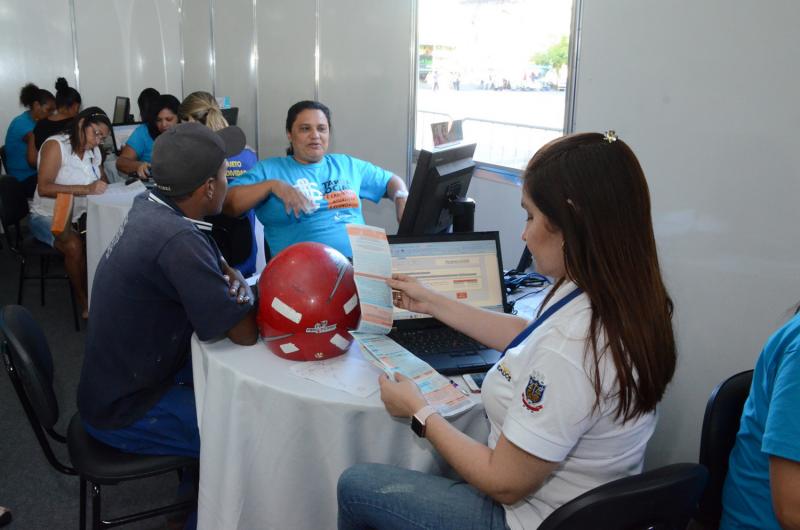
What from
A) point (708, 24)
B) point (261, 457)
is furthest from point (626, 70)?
point (261, 457)

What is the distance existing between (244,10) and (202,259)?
16.3 ft

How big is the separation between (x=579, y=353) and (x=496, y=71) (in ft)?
10.6

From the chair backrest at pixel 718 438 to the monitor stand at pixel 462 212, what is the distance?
0.98m

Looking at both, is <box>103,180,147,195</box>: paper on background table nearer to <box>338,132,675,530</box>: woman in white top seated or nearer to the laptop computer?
the laptop computer

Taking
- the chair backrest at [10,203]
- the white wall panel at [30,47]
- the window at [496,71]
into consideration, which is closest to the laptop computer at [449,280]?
the window at [496,71]

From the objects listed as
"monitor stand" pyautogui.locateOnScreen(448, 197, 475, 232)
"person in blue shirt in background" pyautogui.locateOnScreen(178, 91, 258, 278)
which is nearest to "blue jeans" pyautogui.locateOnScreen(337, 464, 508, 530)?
"monitor stand" pyautogui.locateOnScreen(448, 197, 475, 232)

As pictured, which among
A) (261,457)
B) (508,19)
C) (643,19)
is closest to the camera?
(261,457)

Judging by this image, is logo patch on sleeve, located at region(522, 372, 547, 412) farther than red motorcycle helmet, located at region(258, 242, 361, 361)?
No

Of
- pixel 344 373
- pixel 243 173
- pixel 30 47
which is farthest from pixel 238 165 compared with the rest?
pixel 30 47

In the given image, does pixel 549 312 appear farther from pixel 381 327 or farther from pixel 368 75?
pixel 368 75

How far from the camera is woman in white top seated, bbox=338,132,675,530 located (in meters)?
1.02

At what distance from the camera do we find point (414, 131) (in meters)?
4.43

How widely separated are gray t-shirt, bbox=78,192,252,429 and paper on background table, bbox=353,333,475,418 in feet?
1.04

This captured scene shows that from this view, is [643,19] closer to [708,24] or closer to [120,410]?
[708,24]
